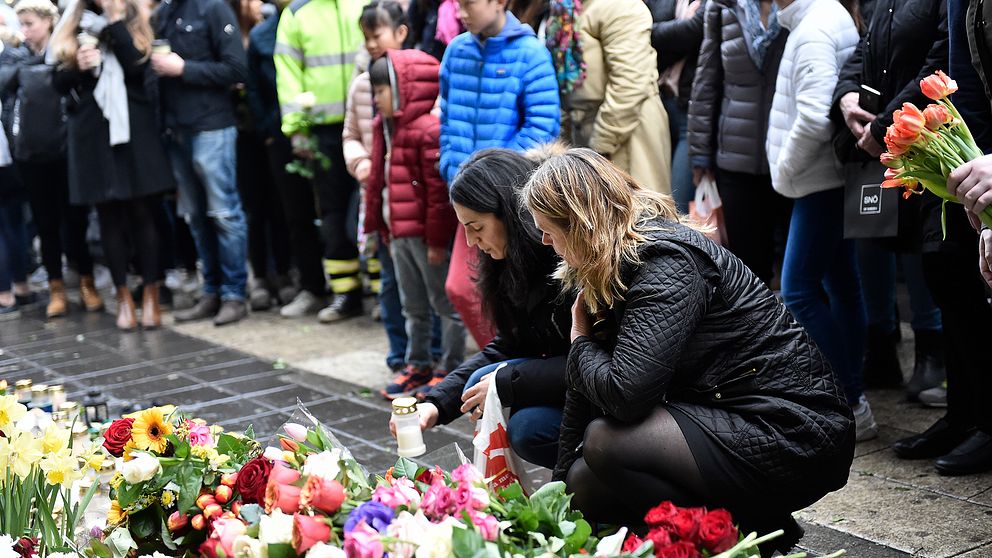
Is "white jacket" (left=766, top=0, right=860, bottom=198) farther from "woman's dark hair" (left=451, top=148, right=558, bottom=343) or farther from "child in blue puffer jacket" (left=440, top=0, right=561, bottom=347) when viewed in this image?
"woman's dark hair" (left=451, top=148, right=558, bottom=343)

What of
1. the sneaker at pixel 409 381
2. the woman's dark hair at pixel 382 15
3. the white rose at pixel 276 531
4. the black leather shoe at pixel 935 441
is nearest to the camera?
the white rose at pixel 276 531

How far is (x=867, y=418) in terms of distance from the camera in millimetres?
4664

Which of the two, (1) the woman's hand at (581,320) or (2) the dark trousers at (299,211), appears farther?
(2) the dark trousers at (299,211)

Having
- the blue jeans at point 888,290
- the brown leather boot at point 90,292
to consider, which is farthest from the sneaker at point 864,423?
the brown leather boot at point 90,292

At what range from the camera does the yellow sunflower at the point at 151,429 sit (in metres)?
2.92

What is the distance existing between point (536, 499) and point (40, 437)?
50.8 inches

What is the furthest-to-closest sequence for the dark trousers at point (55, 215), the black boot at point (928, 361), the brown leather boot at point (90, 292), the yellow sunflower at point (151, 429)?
1. the brown leather boot at point (90, 292)
2. the dark trousers at point (55, 215)
3. the black boot at point (928, 361)
4. the yellow sunflower at point (151, 429)

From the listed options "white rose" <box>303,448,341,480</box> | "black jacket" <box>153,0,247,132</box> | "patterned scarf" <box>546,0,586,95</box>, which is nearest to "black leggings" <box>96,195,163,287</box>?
"black jacket" <box>153,0,247,132</box>

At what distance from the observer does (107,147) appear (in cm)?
805

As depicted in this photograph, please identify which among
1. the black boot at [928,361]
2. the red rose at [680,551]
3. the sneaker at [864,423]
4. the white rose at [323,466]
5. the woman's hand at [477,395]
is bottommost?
the sneaker at [864,423]

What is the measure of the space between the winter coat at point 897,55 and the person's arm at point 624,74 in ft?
4.08

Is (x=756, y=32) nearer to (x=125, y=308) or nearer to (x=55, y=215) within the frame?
(x=125, y=308)

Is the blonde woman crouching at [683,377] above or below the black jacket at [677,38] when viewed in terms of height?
below

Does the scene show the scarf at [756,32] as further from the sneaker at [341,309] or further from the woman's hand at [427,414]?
the sneaker at [341,309]
